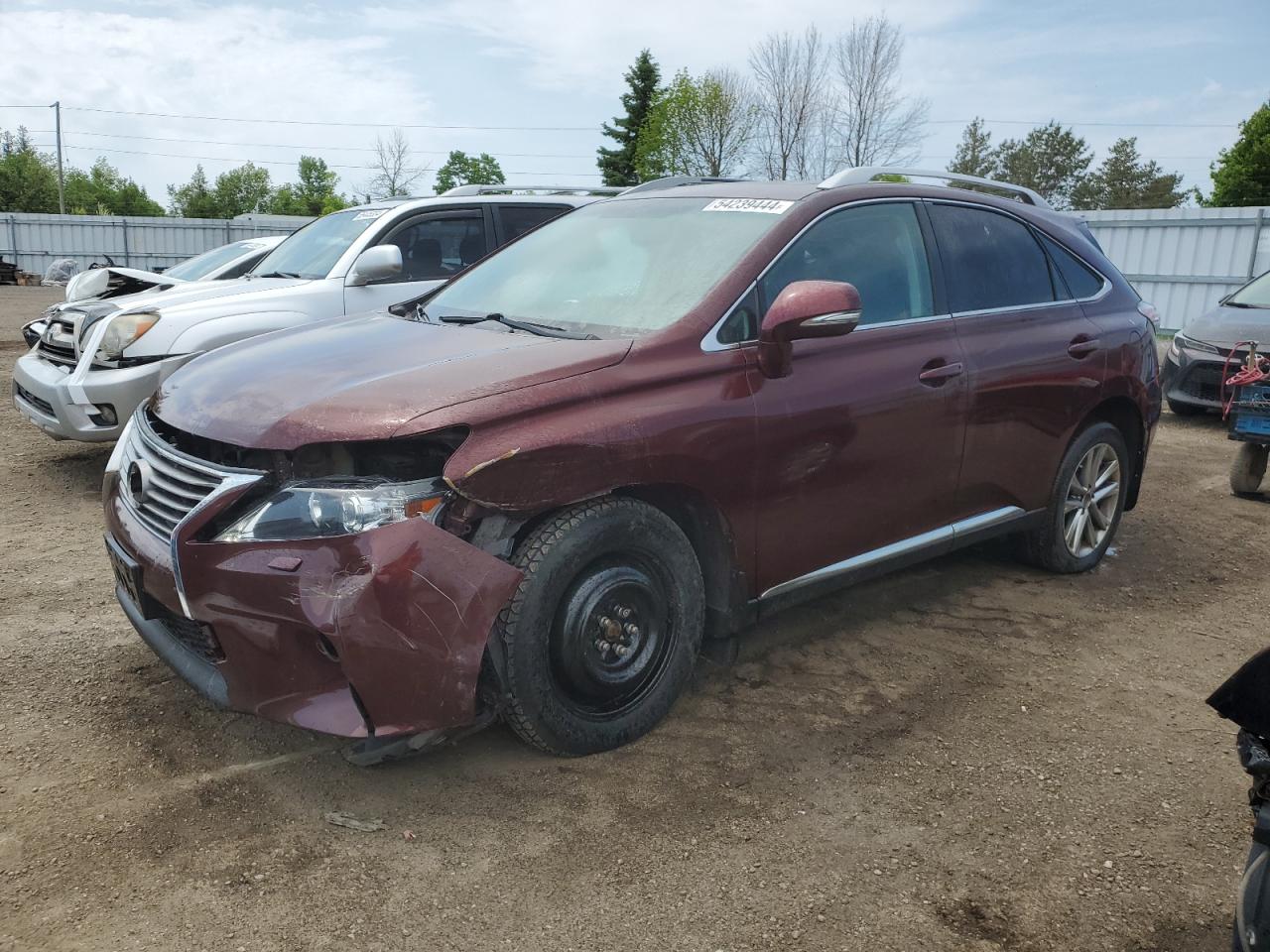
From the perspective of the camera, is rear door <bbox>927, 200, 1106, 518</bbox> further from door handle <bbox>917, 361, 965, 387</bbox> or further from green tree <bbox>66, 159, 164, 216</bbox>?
green tree <bbox>66, 159, 164, 216</bbox>

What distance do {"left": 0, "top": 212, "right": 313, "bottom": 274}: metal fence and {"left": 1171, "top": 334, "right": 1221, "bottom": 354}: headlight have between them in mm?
29239

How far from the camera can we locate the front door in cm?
339

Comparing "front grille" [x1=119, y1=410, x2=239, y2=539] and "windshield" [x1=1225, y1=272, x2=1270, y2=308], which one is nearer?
"front grille" [x1=119, y1=410, x2=239, y2=539]

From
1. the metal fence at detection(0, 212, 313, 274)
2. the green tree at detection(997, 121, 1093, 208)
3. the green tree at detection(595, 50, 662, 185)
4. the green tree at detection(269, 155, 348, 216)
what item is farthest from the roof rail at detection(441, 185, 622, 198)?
the green tree at detection(269, 155, 348, 216)

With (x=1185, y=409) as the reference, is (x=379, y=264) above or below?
above

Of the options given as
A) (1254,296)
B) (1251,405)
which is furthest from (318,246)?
(1254,296)

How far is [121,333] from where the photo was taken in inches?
229

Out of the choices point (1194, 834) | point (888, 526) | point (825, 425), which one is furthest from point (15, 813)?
point (1194, 834)

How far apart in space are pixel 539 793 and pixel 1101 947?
149 cm

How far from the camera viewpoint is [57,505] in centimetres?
586

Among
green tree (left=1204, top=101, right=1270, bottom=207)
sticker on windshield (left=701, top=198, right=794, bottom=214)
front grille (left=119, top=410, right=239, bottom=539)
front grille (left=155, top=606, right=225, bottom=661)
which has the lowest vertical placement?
front grille (left=155, top=606, right=225, bottom=661)

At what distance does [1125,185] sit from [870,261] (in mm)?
71779

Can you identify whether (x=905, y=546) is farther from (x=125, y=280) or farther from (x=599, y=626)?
(x=125, y=280)

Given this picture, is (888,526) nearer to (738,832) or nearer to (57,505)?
(738,832)
